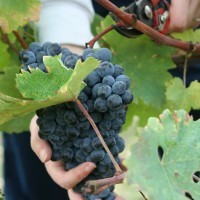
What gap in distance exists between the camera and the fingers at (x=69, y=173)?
0.87 m

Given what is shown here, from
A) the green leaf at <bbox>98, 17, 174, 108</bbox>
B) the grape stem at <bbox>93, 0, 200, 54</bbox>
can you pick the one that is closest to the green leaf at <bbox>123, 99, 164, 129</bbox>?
the green leaf at <bbox>98, 17, 174, 108</bbox>

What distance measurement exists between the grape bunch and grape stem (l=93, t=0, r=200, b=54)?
12cm

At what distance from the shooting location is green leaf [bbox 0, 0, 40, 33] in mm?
961

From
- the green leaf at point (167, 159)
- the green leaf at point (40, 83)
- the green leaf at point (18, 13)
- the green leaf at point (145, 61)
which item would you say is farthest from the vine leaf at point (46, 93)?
the green leaf at point (145, 61)

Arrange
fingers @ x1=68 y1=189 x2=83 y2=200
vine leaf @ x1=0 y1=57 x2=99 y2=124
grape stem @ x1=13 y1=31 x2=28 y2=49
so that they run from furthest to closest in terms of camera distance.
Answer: grape stem @ x1=13 y1=31 x2=28 y2=49 < fingers @ x1=68 y1=189 x2=83 y2=200 < vine leaf @ x1=0 y1=57 x2=99 y2=124

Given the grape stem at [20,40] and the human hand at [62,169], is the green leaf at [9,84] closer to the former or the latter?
the human hand at [62,169]

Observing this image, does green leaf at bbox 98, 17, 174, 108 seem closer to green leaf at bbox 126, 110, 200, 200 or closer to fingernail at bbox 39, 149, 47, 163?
fingernail at bbox 39, 149, 47, 163

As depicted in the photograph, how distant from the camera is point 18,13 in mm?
977

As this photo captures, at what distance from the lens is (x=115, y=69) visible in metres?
0.82

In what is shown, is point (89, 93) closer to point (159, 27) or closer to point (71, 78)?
point (71, 78)

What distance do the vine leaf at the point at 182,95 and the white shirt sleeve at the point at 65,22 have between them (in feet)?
0.77

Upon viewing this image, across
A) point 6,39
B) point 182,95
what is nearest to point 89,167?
point 182,95

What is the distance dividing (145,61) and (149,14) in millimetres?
139

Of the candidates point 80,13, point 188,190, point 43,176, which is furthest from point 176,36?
point 43,176
